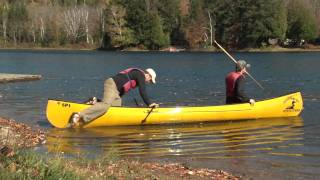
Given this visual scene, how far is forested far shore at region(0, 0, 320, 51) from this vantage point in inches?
3559

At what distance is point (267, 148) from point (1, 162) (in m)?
6.91

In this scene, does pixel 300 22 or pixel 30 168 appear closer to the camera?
pixel 30 168

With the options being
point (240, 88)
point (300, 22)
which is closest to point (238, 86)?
point (240, 88)

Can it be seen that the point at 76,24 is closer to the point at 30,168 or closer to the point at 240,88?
the point at 240,88

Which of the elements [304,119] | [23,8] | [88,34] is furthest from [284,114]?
[23,8]

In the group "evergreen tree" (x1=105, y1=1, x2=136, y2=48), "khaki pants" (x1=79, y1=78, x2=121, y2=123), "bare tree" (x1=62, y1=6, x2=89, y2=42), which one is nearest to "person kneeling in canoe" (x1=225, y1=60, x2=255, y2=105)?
"khaki pants" (x1=79, y1=78, x2=121, y2=123)

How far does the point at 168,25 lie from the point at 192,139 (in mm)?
88064

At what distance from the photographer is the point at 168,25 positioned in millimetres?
100812

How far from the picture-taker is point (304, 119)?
16938 mm

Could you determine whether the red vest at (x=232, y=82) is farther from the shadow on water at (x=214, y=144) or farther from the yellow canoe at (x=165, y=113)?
the shadow on water at (x=214, y=144)

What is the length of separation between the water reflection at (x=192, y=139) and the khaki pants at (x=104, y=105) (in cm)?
38

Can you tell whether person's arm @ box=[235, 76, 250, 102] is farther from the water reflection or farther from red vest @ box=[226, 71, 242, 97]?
the water reflection

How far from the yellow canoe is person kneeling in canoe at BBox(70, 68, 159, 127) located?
0.19m

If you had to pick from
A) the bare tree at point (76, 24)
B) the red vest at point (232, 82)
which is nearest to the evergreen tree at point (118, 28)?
the bare tree at point (76, 24)
